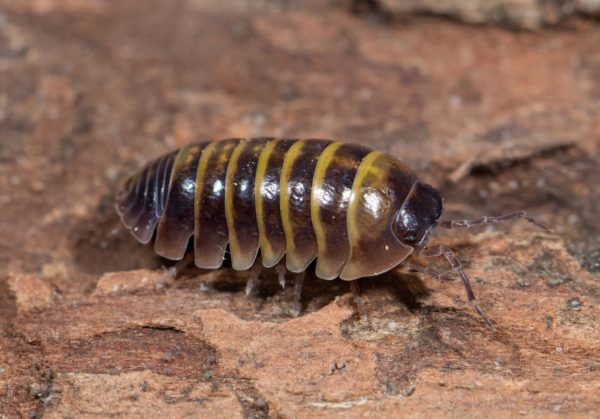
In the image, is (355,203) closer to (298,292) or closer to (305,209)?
(305,209)

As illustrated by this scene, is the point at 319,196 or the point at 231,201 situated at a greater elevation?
the point at 319,196

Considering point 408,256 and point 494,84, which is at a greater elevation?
point 494,84

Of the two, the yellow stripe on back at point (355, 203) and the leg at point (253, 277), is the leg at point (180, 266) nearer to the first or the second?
the leg at point (253, 277)

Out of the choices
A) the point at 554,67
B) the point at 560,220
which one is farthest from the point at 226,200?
the point at 554,67

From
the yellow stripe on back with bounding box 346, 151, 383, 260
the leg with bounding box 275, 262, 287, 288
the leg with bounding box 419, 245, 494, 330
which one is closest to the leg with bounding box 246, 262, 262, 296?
the leg with bounding box 275, 262, 287, 288

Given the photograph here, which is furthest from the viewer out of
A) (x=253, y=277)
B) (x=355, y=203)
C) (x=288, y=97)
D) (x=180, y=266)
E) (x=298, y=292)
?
(x=288, y=97)

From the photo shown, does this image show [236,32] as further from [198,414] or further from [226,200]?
[198,414]

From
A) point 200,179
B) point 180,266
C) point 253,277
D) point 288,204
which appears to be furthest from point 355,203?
point 180,266
